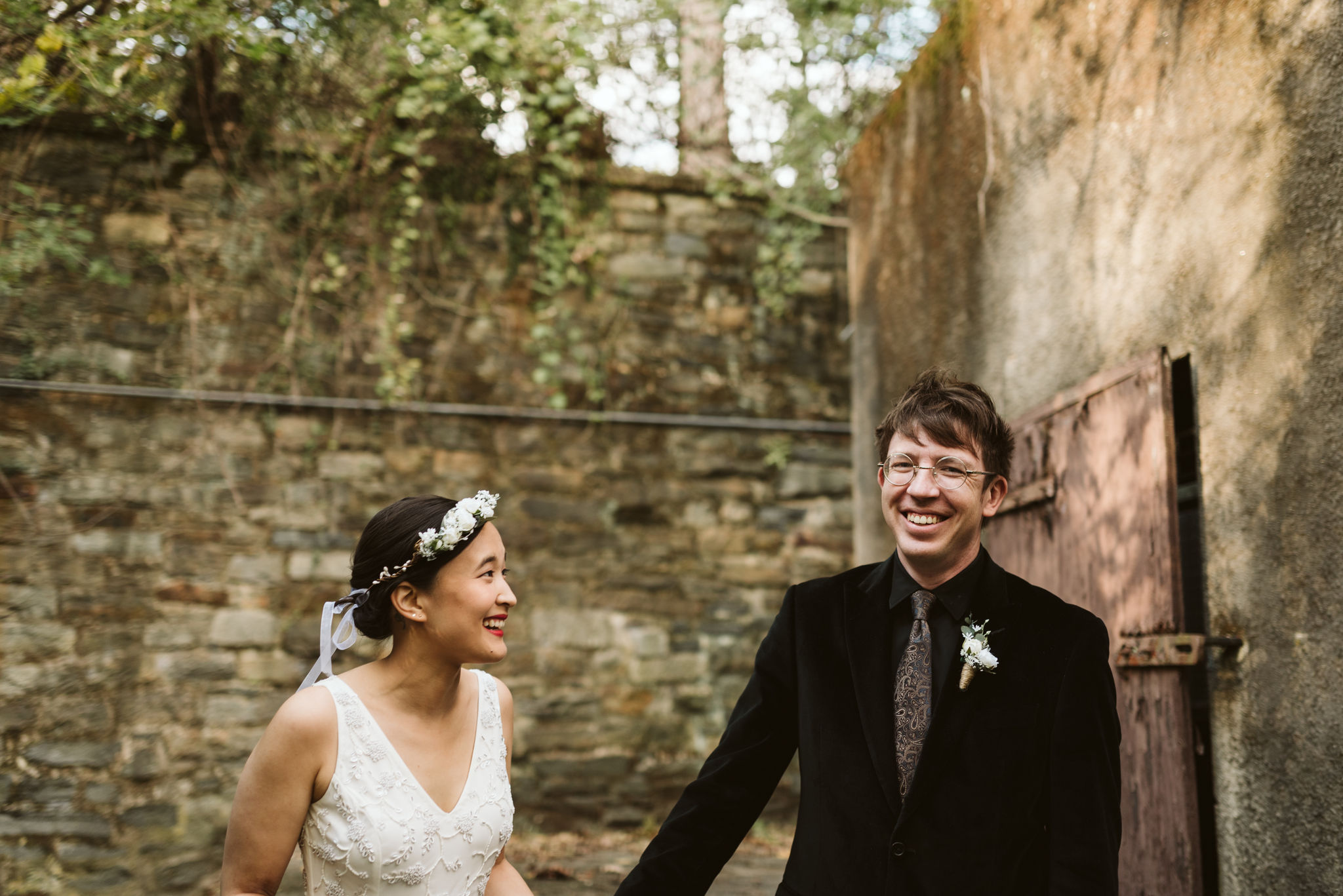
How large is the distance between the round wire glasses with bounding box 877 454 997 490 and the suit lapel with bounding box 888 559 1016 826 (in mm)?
220

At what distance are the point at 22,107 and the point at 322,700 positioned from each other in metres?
4.62

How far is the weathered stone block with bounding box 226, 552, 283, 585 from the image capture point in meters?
5.25

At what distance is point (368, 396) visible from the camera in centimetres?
556

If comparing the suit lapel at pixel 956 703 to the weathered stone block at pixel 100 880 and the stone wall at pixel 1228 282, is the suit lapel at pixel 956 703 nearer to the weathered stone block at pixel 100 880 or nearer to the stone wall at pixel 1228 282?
the stone wall at pixel 1228 282

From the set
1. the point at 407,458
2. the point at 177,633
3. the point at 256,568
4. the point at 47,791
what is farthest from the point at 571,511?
the point at 47,791

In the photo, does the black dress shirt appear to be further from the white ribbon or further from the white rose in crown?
the white ribbon

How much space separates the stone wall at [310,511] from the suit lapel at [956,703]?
12.8 feet

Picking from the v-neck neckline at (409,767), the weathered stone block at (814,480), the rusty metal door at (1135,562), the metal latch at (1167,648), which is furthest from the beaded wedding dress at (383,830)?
the weathered stone block at (814,480)

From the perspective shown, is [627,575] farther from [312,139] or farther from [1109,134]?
[1109,134]

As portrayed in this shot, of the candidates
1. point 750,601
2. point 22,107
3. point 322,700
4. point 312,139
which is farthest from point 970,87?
point 22,107

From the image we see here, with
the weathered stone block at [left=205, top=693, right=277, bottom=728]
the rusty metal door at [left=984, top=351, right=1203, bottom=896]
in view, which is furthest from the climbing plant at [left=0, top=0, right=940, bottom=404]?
the rusty metal door at [left=984, top=351, right=1203, bottom=896]

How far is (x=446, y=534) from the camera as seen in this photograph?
7.17 ft

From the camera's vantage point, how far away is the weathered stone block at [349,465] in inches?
215

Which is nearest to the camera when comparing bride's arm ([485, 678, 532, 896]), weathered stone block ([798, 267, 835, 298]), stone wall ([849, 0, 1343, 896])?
bride's arm ([485, 678, 532, 896])
